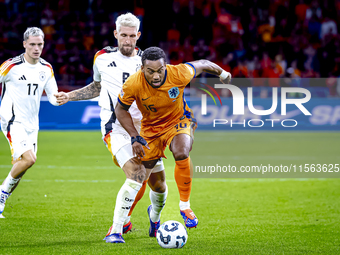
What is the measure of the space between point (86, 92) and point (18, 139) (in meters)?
1.37

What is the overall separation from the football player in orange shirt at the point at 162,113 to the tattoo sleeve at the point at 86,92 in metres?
0.91

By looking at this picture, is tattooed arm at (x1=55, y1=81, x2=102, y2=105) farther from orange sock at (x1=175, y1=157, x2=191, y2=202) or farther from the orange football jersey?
orange sock at (x1=175, y1=157, x2=191, y2=202)

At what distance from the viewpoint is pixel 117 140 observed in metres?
5.42

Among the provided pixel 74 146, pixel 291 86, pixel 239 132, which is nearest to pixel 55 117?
pixel 74 146

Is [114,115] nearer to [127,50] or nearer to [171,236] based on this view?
Result: [127,50]

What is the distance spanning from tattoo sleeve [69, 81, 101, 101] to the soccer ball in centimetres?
186

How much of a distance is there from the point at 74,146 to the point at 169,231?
9.73m

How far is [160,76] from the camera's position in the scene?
4.95m

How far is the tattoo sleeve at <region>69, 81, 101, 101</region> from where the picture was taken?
19.6 feet

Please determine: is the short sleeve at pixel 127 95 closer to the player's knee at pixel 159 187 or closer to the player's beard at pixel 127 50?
the player's beard at pixel 127 50

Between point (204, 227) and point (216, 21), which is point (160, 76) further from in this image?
point (216, 21)

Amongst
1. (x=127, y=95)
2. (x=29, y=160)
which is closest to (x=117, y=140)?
(x=127, y=95)

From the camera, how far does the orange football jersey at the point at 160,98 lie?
5.08 m

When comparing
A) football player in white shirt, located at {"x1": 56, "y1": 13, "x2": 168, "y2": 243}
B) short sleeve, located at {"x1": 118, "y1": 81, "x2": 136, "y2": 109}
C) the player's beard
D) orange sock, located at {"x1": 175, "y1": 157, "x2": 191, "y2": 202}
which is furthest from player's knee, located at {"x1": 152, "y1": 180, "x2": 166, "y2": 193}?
the player's beard
